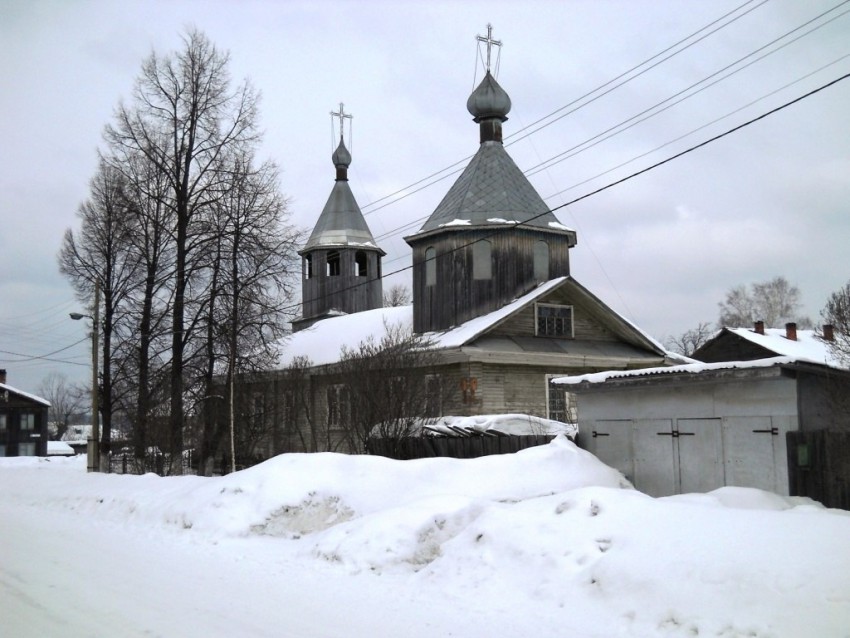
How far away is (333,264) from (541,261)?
17684 mm

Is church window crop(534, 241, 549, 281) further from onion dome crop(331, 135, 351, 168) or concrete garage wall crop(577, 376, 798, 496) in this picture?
onion dome crop(331, 135, 351, 168)

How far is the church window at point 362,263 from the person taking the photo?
145 feet

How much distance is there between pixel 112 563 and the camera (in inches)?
431

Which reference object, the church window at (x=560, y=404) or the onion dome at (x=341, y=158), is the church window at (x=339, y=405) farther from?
the onion dome at (x=341, y=158)

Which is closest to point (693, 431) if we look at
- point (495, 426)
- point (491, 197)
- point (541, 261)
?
point (495, 426)

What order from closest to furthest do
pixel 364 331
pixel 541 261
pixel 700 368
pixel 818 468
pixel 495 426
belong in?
1. pixel 818 468
2. pixel 700 368
3. pixel 495 426
4. pixel 541 261
5. pixel 364 331

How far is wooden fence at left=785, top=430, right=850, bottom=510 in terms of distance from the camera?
12.3 m

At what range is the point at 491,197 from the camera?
29922mm

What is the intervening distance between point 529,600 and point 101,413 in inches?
966

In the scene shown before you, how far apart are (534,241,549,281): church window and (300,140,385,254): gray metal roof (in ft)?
52.6

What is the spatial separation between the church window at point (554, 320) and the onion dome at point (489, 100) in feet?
27.4

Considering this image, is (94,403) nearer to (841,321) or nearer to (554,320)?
(554,320)

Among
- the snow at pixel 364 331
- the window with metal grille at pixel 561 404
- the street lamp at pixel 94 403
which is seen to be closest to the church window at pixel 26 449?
the snow at pixel 364 331

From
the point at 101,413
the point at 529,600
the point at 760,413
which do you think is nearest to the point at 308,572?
the point at 529,600
